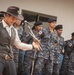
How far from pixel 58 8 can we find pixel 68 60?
1.73 metres

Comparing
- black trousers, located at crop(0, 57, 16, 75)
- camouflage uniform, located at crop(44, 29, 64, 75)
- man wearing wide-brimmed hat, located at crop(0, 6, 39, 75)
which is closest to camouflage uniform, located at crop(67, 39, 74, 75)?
camouflage uniform, located at crop(44, 29, 64, 75)

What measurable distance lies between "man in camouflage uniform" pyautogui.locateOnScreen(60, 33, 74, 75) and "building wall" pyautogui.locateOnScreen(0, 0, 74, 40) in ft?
3.49

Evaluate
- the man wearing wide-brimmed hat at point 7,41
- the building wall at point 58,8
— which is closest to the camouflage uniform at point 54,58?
the building wall at point 58,8

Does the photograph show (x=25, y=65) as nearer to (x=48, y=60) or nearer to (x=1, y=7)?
(x=48, y=60)

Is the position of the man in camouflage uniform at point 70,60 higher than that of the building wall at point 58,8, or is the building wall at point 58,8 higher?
the building wall at point 58,8

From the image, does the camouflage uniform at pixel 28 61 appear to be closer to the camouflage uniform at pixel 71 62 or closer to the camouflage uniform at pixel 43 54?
the camouflage uniform at pixel 43 54

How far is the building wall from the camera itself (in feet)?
20.6

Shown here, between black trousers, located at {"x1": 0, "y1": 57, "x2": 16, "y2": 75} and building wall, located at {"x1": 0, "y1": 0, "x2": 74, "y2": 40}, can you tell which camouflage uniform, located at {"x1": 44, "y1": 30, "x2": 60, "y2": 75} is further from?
black trousers, located at {"x1": 0, "y1": 57, "x2": 16, "y2": 75}

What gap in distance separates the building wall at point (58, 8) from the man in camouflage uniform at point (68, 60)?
3.49 ft

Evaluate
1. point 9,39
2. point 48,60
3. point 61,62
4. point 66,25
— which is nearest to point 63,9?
point 66,25

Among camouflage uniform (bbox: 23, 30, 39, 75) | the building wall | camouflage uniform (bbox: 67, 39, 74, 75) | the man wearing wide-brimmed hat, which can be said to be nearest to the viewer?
the man wearing wide-brimmed hat

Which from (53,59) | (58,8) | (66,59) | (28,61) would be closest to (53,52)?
(53,59)

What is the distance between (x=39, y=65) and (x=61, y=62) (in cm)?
98

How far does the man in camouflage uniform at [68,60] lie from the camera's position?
5.84 metres
